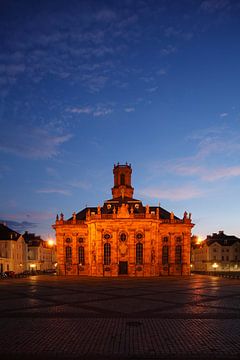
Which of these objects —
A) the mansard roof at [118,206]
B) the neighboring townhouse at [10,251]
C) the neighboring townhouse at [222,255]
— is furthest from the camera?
the neighboring townhouse at [222,255]

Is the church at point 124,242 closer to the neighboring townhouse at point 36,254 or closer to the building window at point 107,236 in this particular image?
the building window at point 107,236

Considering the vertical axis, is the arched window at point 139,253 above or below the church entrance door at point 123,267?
above

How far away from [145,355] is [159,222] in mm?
65438

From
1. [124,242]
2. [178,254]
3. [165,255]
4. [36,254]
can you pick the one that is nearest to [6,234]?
[36,254]

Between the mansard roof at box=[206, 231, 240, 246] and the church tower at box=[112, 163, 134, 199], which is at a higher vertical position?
the church tower at box=[112, 163, 134, 199]

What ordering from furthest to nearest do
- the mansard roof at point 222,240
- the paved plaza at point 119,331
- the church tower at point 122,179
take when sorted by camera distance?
the mansard roof at point 222,240
the church tower at point 122,179
the paved plaza at point 119,331

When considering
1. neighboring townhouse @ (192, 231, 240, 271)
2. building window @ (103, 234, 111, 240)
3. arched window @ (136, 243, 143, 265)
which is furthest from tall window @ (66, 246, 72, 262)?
neighboring townhouse @ (192, 231, 240, 271)

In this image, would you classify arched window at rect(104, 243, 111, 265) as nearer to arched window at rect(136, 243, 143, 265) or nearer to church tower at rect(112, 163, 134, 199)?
arched window at rect(136, 243, 143, 265)

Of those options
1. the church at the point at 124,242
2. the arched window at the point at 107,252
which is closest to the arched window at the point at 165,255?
the church at the point at 124,242

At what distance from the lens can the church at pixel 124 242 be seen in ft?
243

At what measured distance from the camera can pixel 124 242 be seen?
74.5m

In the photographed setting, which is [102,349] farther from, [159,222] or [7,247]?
[7,247]

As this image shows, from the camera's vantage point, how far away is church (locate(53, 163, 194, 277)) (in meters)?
73.9

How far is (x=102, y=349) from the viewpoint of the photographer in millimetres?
13555
